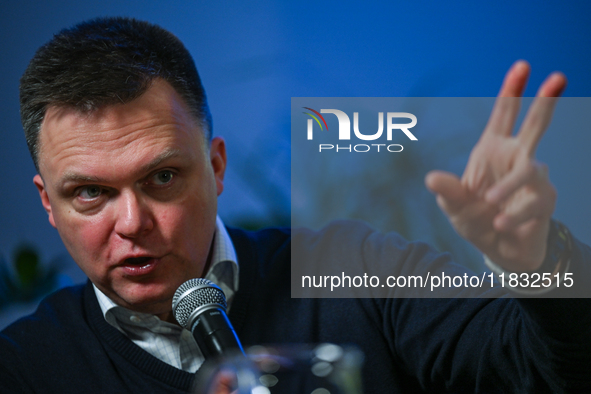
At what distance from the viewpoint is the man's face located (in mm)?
1111

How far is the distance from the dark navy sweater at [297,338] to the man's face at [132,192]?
0.20 metres

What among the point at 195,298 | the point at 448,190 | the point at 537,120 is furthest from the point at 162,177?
the point at 537,120

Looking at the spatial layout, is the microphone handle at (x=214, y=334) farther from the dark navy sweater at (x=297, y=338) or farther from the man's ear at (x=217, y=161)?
the man's ear at (x=217, y=161)

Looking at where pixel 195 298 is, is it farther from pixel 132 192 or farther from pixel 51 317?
pixel 51 317

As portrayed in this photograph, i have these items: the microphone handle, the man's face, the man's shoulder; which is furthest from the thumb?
the man's shoulder

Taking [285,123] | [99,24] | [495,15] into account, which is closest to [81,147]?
[99,24]

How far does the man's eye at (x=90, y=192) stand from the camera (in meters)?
1.14

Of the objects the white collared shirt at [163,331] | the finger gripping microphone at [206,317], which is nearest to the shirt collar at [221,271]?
the white collared shirt at [163,331]

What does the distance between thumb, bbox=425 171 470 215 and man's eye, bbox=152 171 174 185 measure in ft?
2.20

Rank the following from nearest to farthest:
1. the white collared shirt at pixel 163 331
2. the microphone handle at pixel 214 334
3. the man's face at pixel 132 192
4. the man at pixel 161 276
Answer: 1. the microphone handle at pixel 214 334
2. the man at pixel 161 276
3. the man's face at pixel 132 192
4. the white collared shirt at pixel 163 331

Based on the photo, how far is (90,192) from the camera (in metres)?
1.15

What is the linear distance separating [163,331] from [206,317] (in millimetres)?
670

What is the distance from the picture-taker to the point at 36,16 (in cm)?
191

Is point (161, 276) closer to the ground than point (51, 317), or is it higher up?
higher up
